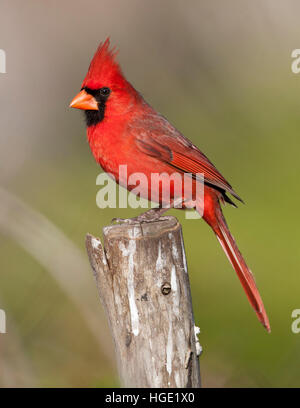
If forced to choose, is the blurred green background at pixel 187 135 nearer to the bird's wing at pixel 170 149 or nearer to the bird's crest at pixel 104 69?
the bird's wing at pixel 170 149

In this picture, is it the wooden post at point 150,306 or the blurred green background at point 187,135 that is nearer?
the wooden post at point 150,306

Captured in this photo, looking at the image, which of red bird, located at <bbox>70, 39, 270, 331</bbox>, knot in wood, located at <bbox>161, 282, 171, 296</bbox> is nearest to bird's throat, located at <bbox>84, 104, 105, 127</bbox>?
red bird, located at <bbox>70, 39, 270, 331</bbox>

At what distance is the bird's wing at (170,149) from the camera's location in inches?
139

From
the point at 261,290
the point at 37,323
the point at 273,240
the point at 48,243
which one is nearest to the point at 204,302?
the point at 261,290

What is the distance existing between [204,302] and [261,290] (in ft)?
Result: 1.43

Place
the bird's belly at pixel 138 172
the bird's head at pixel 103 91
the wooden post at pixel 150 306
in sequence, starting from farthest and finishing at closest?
the bird's head at pixel 103 91 < the bird's belly at pixel 138 172 < the wooden post at pixel 150 306

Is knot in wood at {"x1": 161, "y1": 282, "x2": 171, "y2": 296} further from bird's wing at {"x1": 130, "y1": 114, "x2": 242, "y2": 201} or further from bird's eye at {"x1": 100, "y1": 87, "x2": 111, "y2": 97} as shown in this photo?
bird's eye at {"x1": 100, "y1": 87, "x2": 111, "y2": 97}

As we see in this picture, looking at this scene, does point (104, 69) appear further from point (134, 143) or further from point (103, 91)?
point (134, 143)

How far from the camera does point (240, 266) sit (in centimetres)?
349

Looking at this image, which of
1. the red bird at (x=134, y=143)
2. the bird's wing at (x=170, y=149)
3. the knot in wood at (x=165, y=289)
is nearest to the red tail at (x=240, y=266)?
the red bird at (x=134, y=143)

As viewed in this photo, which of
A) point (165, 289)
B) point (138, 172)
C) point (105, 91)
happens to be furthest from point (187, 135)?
point (165, 289)

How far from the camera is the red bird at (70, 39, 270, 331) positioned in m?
3.45

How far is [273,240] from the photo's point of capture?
555 cm

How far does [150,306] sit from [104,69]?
152 cm
